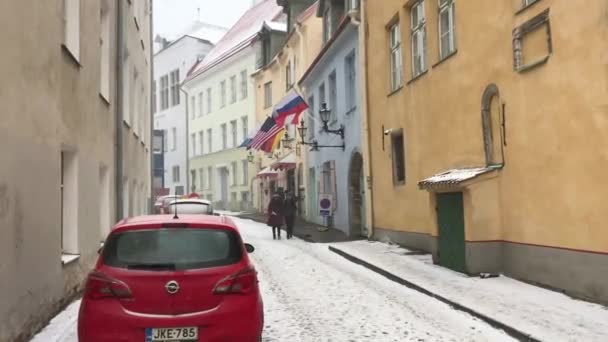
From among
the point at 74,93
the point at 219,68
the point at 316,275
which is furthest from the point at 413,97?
the point at 219,68

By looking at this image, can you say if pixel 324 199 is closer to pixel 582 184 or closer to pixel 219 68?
pixel 582 184

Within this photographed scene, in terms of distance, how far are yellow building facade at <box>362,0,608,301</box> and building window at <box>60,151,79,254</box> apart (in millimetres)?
6321

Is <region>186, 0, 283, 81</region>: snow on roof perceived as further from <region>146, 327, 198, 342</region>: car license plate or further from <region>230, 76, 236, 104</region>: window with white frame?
<region>146, 327, 198, 342</region>: car license plate

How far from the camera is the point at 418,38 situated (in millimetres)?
15195

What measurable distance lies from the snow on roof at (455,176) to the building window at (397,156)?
3896mm

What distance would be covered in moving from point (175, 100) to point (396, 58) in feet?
133

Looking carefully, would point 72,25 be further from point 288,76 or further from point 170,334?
point 288,76

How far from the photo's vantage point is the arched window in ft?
35.7

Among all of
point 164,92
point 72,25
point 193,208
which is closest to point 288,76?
point 193,208

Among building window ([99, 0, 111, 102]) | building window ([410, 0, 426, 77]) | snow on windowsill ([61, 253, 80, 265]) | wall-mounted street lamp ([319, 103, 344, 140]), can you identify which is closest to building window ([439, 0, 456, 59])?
building window ([410, 0, 426, 77])

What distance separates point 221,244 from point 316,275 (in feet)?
22.1

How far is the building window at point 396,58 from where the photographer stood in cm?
1649

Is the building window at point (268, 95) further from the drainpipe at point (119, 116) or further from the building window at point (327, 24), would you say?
the drainpipe at point (119, 116)

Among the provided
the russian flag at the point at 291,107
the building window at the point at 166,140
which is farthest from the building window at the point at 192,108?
the russian flag at the point at 291,107
